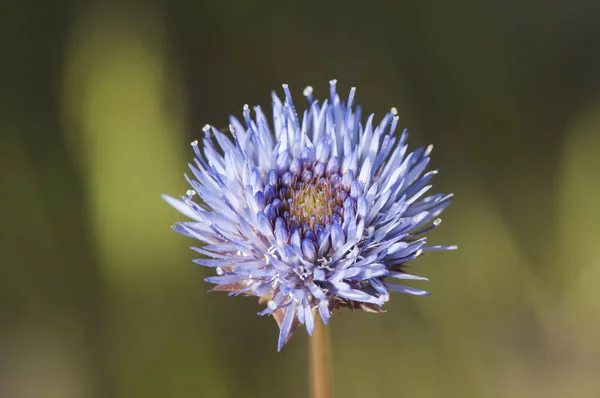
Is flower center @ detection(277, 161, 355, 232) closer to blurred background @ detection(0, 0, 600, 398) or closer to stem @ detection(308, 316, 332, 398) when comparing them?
stem @ detection(308, 316, 332, 398)

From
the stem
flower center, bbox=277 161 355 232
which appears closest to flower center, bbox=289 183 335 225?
flower center, bbox=277 161 355 232

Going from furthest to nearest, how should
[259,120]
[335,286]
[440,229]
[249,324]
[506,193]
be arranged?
[506,193] → [440,229] → [249,324] → [259,120] → [335,286]

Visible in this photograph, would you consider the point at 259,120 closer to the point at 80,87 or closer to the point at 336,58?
the point at 80,87

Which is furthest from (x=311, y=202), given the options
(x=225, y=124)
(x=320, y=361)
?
(x=225, y=124)

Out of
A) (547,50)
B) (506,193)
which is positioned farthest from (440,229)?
(547,50)

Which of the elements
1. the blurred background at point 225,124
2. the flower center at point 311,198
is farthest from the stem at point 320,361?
the blurred background at point 225,124

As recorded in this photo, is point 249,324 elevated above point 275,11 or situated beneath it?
situated beneath

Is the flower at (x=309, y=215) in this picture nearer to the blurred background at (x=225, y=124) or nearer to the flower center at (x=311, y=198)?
the flower center at (x=311, y=198)
